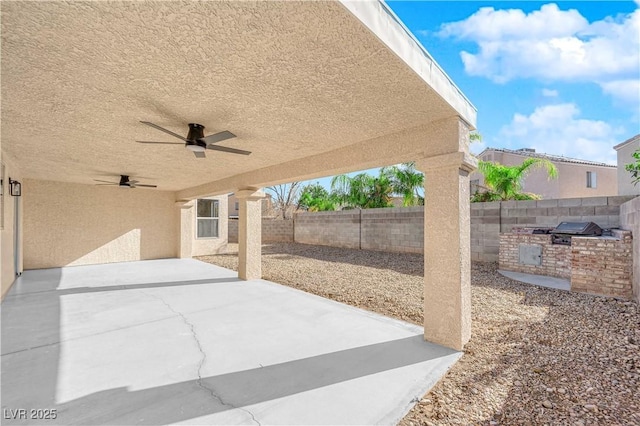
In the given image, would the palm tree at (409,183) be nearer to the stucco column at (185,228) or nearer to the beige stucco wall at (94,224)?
the stucco column at (185,228)

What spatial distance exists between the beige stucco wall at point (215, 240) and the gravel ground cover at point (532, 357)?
6.99 meters

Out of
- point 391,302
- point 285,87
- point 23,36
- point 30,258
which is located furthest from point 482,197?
point 30,258

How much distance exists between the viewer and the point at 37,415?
1934 mm

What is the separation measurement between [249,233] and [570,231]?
7.15 metres

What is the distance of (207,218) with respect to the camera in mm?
11102

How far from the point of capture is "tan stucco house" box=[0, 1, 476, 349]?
161cm

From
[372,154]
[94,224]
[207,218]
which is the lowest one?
[94,224]

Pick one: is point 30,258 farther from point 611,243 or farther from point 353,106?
point 611,243

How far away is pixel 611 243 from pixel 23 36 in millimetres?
7550

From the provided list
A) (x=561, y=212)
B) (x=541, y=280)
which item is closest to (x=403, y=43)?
(x=541, y=280)

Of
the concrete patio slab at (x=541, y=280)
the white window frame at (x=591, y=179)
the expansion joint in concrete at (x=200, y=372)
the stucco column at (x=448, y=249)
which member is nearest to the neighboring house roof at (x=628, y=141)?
the white window frame at (x=591, y=179)

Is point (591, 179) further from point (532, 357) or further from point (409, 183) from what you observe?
point (532, 357)

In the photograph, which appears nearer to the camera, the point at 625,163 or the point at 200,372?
the point at 200,372

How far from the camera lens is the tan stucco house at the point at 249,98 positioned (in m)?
1.61
